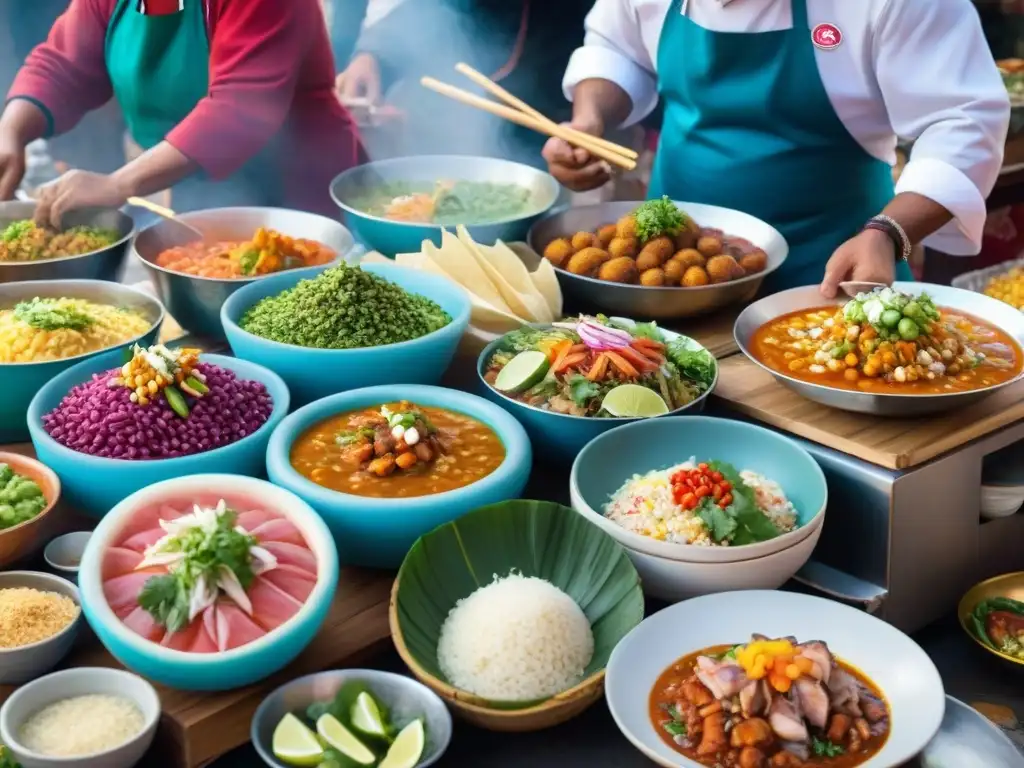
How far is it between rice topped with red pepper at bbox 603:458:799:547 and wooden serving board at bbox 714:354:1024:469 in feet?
0.63

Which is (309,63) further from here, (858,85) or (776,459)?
(776,459)

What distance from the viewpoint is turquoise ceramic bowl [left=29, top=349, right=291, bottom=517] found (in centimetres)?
189

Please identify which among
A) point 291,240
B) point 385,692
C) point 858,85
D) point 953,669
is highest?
point 858,85

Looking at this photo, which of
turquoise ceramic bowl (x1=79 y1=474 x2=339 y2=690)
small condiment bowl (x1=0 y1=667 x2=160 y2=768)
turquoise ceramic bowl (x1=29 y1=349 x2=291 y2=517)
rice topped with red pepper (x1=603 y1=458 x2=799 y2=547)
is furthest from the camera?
turquoise ceramic bowl (x1=29 y1=349 x2=291 y2=517)

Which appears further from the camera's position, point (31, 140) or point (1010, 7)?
point (1010, 7)

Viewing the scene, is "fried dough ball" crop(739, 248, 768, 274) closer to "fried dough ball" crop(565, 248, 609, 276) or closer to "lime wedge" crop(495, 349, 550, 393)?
"fried dough ball" crop(565, 248, 609, 276)

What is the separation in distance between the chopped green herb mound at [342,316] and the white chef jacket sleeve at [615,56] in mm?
1424

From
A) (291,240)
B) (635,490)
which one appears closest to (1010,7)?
(291,240)

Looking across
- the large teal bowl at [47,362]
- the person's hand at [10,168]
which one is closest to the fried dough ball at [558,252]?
the large teal bowl at [47,362]

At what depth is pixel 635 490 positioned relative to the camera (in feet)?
6.30

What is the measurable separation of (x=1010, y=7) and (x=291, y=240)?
4.68 metres

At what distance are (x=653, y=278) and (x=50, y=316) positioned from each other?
1.36 meters

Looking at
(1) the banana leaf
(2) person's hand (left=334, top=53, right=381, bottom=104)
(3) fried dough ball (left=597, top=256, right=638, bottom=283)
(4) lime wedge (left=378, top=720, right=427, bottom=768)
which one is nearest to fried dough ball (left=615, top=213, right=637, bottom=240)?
(3) fried dough ball (left=597, top=256, right=638, bottom=283)

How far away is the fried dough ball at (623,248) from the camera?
2.63 m
